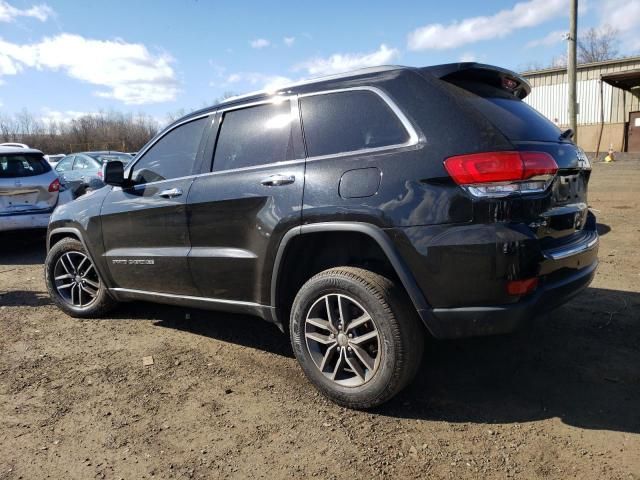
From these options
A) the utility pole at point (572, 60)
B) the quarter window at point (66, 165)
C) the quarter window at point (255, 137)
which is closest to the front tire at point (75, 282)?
the quarter window at point (255, 137)

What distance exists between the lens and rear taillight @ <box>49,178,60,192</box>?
28.2ft

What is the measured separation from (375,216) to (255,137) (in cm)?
122

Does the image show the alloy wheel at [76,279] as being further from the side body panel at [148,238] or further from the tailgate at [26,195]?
the tailgate at [26,195]

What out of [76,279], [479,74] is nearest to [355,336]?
[479,74]

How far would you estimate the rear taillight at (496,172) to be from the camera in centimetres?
261

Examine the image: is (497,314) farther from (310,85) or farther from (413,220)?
(310,85)

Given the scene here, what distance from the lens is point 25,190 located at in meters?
8.26

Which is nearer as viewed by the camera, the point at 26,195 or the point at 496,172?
the point at 496,172

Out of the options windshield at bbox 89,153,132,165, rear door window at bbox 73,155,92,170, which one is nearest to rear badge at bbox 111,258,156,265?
windshield at bbox 89,153,132,165

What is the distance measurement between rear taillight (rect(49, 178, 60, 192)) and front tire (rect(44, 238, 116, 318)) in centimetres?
399

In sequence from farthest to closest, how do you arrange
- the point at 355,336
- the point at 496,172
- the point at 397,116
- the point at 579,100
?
the point at 579,100 → the point at 355,336 → the point at 397,116 → the point at 496,172

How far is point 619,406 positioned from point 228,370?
2455 mm

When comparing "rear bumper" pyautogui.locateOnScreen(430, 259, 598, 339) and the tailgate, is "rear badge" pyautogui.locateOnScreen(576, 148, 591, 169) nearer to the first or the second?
"rear bumper" pyautogui.locateOnScreen(430, 259, 598, 339)

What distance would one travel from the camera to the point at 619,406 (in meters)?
2.96
